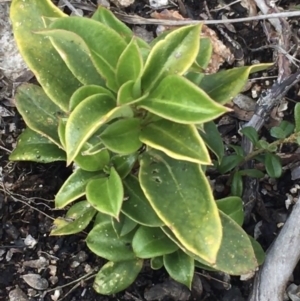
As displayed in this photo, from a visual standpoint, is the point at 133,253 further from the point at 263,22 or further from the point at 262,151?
the point at 263,22

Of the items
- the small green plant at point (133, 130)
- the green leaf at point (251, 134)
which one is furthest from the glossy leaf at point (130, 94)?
the green leaf at point (251, 134)

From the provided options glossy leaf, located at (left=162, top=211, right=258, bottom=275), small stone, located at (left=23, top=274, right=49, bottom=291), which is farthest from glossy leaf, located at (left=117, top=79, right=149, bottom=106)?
small stone, located at (left=23, top=274, right=49, bottom=291)

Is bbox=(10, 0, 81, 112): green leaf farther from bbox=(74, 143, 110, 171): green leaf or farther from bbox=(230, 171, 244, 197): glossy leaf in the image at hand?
bbox=(230, 171, 244, 197): glossy leaf

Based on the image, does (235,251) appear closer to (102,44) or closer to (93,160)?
(93,160)

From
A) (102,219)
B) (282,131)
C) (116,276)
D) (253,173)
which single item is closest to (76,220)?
(102,219)

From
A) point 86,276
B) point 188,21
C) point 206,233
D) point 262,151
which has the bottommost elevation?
point 86,276

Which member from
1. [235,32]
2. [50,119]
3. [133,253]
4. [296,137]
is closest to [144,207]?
[133,253]

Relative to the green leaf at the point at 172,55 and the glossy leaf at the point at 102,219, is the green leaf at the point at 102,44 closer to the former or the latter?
the green leaf at the point at 172,55
